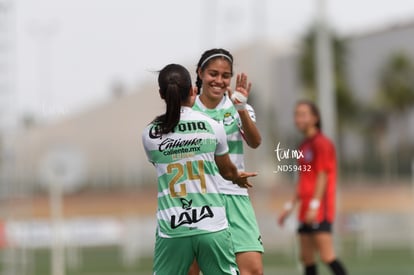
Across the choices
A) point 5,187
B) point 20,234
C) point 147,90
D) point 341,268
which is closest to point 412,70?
point 147,90

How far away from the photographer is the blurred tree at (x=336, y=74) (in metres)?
72.6

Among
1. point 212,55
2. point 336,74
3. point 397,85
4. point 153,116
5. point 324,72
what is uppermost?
point 336,74

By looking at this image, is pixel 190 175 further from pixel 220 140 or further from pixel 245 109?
pixel 245 109

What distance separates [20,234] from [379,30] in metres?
49.2

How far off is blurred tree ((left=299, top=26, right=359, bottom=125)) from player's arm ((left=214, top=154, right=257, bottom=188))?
207 ft

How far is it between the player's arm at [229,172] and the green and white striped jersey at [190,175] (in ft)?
0.21

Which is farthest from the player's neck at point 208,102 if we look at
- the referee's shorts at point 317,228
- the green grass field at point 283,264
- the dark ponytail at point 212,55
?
the green grass field at point 283,264

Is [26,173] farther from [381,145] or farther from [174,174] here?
[174,174]

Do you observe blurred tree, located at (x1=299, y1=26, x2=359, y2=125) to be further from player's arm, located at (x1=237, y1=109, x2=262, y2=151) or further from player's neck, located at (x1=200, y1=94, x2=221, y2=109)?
Result: player's arm, located at (x1=237, y1=109, x2=262, y2=151)

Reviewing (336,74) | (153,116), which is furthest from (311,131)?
(336,74)

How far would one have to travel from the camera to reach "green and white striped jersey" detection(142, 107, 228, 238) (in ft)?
→ 25.7

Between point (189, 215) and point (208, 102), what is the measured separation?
1643 millimetres

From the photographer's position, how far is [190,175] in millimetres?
7875

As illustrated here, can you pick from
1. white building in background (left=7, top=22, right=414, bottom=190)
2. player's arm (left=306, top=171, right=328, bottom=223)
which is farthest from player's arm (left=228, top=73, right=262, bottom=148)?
white building in background (left=7, top=22, right=414, bottom=190)
